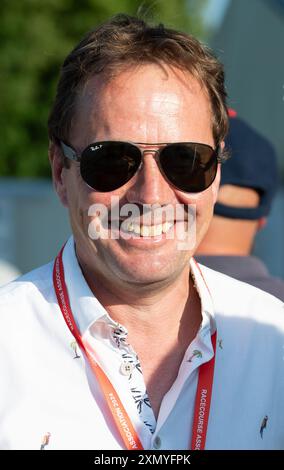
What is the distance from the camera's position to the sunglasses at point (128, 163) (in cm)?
230

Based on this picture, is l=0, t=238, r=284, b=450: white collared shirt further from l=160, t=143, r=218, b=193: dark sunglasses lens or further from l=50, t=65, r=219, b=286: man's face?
l=160, t=143, r=218, b=193: dark sunglasses lens

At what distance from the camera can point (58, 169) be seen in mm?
2547

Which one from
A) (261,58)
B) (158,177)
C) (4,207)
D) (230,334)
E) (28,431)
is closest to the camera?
(28,431)

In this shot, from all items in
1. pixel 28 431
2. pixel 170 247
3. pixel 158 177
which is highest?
pixel 158 177

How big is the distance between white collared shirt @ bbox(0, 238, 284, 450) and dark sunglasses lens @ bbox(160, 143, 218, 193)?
0.37 m

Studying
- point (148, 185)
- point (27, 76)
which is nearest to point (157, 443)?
point (148, 185)

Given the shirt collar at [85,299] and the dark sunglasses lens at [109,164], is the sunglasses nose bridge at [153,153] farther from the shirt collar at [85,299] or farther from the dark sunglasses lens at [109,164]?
the shirt collar at [85,299]

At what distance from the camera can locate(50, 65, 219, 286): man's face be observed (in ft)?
7.56

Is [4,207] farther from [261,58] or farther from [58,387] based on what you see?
[58,387]

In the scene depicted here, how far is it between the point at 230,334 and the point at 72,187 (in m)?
0.64

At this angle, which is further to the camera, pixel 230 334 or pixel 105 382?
pixel 230 334

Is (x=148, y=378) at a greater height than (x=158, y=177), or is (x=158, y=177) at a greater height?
(x=158, y=177)

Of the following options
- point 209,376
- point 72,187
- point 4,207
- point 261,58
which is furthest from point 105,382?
point 261,58

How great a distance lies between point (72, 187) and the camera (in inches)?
96.0
